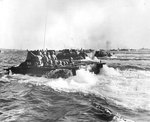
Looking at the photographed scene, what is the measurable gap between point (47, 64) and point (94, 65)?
252 inches

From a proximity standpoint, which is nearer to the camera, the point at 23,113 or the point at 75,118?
the point at 75,118

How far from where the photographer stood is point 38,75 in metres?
26.2

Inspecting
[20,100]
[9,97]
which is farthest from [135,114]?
[9,97]

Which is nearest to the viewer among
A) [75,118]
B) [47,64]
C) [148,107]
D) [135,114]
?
[75,118]

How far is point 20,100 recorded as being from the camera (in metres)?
14.5

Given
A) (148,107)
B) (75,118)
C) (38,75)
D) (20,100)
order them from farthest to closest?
(38,75), (20,100), (148,107), (75,118)

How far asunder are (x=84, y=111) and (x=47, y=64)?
1789 centimetres

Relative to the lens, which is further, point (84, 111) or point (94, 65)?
point (94, 65)

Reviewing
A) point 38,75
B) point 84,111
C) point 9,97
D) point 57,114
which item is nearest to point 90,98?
point 84,111

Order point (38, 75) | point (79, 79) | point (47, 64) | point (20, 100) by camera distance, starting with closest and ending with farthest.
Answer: point (20, 100)
point (79, 79)
point (38, 75)
point (47, 64)

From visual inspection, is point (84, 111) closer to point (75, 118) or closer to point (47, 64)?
point (75, 118)

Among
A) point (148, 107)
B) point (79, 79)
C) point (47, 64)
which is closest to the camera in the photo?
point (148, 107)

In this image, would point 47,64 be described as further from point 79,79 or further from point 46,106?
point 46,106

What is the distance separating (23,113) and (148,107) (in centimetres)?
703
